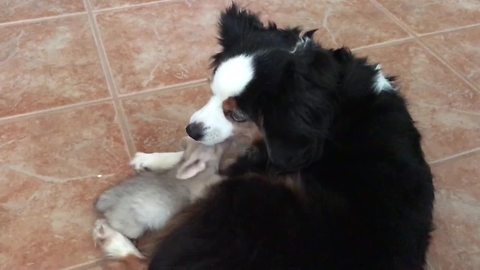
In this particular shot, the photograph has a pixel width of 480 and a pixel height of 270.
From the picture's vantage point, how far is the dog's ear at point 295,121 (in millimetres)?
1288

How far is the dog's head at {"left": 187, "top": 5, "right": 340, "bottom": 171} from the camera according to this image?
129 centimetres

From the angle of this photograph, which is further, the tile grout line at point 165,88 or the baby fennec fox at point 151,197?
the tile grout line at point 165,88

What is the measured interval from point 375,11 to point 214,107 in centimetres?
122

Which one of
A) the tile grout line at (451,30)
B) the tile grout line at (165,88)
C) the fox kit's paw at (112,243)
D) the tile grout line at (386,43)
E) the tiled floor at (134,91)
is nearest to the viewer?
the fox kit's paw at (112,243)

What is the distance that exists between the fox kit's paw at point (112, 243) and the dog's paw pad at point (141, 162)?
0.20 metres

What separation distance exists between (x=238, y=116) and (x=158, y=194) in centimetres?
27

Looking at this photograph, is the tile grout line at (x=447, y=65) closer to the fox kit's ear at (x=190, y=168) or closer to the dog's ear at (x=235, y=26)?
the dog's ear at (x=235, y=26)

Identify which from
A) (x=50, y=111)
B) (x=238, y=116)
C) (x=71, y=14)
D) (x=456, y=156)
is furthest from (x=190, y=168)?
(x=71, y=14)

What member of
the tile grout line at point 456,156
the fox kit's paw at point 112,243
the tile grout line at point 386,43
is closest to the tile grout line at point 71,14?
the tile grout line at point 386,43

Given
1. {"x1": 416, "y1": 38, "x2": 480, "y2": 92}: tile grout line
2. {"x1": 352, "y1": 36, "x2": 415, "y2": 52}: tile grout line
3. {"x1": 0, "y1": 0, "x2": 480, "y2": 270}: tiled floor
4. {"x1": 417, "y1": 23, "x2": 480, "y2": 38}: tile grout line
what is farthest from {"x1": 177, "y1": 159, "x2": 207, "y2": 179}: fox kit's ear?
{"x1": 417, "y1": 23, "x2": 480, "y2": 38}: tile grout line

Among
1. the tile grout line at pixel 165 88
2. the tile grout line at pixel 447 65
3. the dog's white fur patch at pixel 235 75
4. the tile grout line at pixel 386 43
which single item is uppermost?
the dog's white fur patch at pixel 235 75

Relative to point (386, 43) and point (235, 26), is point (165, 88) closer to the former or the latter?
point (235, 26)

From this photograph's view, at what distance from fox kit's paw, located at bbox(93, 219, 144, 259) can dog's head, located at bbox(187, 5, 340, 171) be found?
0.39 meters

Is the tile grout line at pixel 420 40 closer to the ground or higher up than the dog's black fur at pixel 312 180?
closer to the ground
